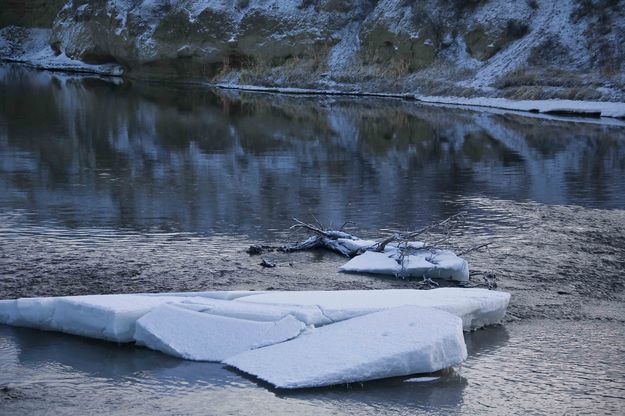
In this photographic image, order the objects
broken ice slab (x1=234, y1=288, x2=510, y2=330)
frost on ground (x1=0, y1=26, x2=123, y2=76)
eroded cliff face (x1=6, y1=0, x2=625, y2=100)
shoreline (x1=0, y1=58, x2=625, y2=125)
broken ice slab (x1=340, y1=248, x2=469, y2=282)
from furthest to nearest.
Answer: frost on ground (x1=0, y1=26, x2=123, y2=76)
eroded cliff face (x1=6, y1=0, x2=625, y2=100)
shoreline (x1=0, y1=58, x2=625, y2=125)
broken ice slab (x1=340, y1=248, x2=469, y2=282)
broken ice slab (x1=234, y1=288, x2=510, y2=330)

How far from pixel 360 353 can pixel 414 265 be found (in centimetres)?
324

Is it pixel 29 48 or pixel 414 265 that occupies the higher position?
pixel 29 48

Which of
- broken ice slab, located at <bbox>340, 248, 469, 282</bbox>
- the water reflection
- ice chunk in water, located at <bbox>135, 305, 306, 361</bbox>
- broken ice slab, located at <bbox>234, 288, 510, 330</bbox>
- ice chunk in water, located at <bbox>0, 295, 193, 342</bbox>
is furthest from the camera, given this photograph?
the water reflection

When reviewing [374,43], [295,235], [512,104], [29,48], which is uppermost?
[374,43]

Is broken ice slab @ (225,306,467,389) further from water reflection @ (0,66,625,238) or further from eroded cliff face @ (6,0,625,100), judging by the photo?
eroded cliff face @ (6,0,625,100)

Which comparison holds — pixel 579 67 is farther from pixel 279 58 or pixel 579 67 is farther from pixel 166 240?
pixel 166 240

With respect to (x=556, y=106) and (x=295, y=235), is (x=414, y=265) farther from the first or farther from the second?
(x=556, y=106)

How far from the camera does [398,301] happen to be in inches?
359

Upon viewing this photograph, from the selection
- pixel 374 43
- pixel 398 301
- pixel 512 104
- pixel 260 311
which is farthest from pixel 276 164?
pixel 374 43

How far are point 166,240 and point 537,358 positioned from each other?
526cm

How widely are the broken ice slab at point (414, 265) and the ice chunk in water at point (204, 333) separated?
8.91ft

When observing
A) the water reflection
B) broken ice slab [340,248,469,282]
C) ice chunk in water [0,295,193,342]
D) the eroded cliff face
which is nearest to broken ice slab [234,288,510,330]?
ice chunk in water [0,295,193,342]

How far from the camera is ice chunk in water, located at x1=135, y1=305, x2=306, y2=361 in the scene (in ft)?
26.6

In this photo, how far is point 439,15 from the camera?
154 feet
